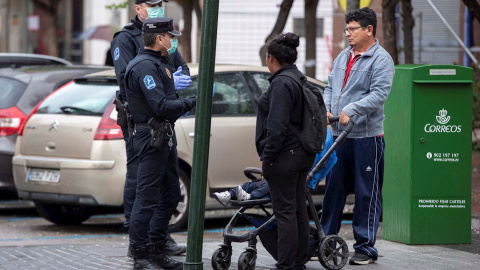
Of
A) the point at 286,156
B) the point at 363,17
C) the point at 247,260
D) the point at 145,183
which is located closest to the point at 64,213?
the point at 145,183

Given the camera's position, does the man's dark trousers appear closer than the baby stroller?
No

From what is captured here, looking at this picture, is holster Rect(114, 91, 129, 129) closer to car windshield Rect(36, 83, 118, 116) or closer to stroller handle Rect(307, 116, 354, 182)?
stroller handle Rect(307, 116, 354, 182)

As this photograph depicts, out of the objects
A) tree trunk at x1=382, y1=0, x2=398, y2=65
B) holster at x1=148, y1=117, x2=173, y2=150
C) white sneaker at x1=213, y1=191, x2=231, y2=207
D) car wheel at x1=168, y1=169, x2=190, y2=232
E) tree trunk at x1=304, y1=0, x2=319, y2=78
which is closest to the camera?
white sneaker at x1=213, y1=191, x2=231, y2=207

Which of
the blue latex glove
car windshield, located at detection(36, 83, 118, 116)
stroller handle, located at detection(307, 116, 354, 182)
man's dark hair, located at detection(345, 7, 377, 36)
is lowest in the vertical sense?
stroller handle, located at detection(307, 116, 354, 182)

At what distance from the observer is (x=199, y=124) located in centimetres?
610

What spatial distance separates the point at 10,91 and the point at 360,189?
534 centimetres

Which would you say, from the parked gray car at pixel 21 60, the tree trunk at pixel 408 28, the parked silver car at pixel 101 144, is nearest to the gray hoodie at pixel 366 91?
the parked silver car at pixel 101 144

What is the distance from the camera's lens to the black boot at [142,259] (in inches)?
276

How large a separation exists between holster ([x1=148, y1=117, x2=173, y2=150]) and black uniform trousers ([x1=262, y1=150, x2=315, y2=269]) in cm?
85

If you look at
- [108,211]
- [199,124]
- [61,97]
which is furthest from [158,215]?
[108,211]

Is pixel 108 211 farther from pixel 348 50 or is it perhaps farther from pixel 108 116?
pixel 348 50

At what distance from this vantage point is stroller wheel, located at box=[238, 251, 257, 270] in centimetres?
666

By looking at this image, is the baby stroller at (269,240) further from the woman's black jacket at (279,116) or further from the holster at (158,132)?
the holster at (158,132)

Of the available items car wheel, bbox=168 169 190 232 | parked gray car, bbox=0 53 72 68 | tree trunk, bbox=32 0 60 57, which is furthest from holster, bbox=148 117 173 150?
tree trunk, bbox=32 0 60 57
